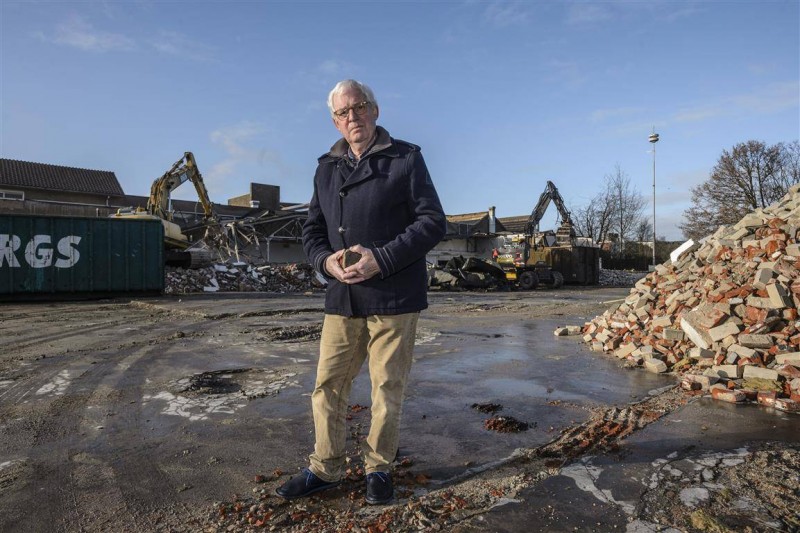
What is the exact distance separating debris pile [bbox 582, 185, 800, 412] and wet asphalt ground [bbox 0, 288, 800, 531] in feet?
1.29

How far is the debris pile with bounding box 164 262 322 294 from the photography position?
19891 millimetres

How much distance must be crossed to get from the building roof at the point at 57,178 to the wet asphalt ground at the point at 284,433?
32.1 m

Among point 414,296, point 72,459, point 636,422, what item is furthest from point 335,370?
point 636,422

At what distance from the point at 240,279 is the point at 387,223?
2061 centimetres

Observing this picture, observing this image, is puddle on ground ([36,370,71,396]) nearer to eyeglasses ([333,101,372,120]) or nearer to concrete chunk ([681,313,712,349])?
eyeglasses ([333,101,372,120])

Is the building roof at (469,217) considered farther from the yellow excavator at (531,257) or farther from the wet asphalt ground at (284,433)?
the wet asphalt ground at (284,433)

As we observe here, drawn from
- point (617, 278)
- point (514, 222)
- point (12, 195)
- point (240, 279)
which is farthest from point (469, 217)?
point (12, 195)

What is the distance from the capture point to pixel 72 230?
632 inches

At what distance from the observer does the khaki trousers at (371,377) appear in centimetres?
253

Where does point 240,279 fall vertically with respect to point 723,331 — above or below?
above

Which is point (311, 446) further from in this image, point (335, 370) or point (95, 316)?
point (95, 316)

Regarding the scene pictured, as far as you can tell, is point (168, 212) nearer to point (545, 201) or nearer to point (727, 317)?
point (727, 317)

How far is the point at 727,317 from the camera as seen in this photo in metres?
5.58

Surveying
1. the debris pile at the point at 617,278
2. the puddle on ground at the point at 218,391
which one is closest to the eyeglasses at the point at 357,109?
the puddle on ground at the point at 218,391
